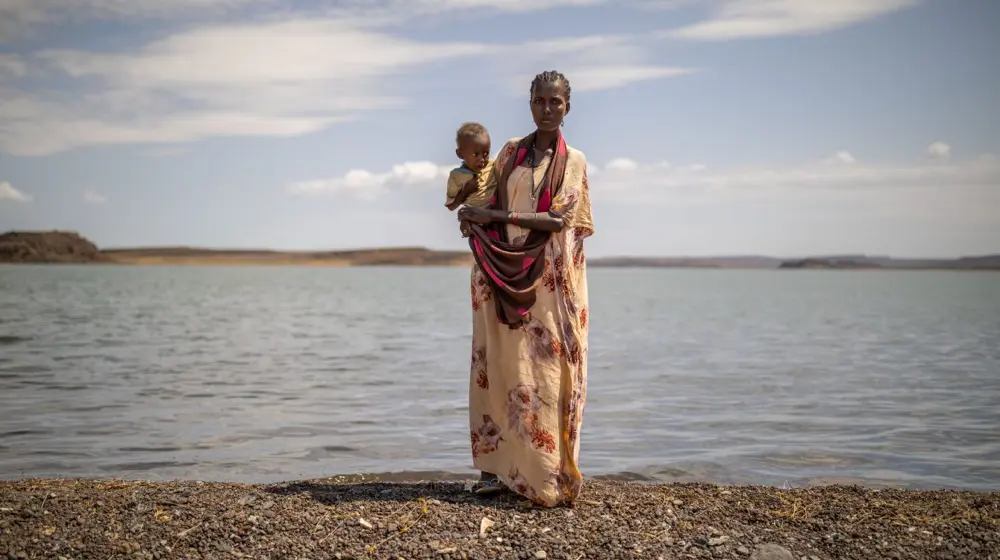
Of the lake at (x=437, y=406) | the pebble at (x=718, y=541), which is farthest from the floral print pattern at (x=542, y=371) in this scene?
the lake at (x=437, y=406)

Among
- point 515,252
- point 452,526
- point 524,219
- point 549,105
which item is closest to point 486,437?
point 452,526

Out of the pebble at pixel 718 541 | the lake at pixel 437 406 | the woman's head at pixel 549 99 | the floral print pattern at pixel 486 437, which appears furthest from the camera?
the lake at pixel 437 406

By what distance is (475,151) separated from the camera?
5977 mm

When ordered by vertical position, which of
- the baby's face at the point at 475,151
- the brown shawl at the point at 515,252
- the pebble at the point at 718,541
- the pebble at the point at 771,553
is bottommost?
the pebble at the point at 771,553

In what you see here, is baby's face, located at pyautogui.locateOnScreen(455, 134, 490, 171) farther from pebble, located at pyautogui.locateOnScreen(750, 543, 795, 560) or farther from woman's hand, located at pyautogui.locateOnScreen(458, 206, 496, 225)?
pebble, located at pyautogui.locateOnScreen(750, 543, 795, 560)

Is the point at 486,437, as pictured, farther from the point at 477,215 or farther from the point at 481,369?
the point at 477,215

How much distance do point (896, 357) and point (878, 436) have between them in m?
10.9

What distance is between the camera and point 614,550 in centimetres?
517

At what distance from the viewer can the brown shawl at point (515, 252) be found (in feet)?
19.4

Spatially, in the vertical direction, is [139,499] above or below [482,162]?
below

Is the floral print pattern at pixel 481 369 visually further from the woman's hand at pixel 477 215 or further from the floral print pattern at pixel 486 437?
the woman's hand at pixel 477 215

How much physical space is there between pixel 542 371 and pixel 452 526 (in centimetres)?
114

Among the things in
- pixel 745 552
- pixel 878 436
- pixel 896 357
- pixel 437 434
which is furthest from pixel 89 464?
pixel 896 357

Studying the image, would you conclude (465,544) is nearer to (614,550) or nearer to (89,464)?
(614,550)
